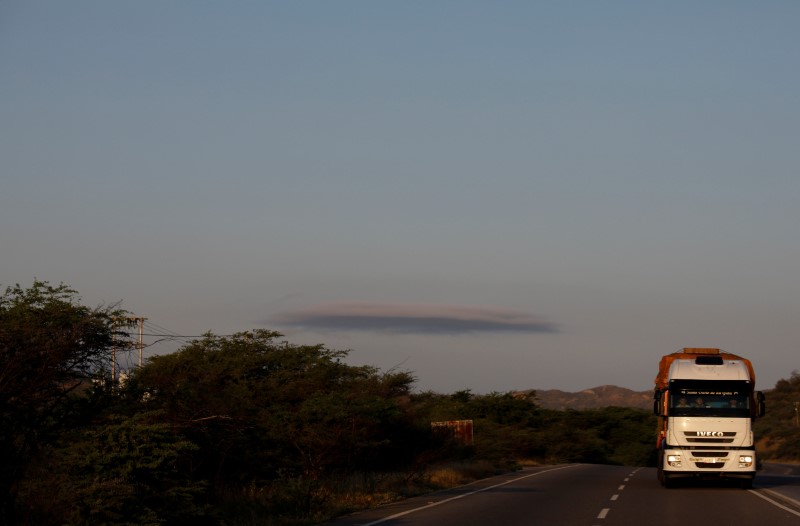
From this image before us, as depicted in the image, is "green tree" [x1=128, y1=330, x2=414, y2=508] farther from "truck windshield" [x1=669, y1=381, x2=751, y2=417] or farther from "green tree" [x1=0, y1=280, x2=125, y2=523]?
"truck windshield" [x1=669, y1=381, x2=751, y2=417]

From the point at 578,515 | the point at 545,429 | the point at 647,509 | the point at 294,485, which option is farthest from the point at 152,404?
the point at 545,429

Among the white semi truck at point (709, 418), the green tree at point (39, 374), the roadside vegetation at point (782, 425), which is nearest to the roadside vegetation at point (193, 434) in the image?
the green tree at point (39, 374)

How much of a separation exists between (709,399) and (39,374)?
69.0ft

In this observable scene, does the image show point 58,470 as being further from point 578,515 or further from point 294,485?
point 578,515

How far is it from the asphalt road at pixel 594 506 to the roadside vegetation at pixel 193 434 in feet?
5.60

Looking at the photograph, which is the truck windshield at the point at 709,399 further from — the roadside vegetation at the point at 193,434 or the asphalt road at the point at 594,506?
the roadside vegetation at the point at 193,434

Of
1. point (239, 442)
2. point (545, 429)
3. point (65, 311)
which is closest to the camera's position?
point (65, 311)

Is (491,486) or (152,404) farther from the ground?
(152,404)

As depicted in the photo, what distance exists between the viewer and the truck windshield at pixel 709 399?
28359 mm

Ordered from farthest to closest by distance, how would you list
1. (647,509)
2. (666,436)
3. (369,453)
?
(369,453) → (666,436) → (647,509)

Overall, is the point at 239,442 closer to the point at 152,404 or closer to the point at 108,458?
the point at 152,404

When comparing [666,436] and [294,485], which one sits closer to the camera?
[294,485]

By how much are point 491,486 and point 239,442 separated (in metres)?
13.8

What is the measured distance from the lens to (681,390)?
94.5 ft
